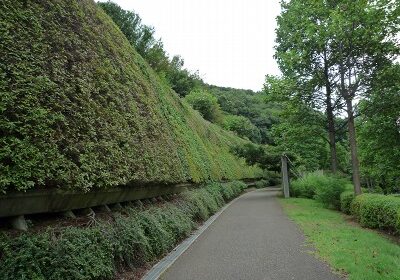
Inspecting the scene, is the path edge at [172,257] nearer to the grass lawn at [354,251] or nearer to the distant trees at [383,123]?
the grass lawn at [354,251]

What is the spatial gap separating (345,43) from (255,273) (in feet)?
39.0

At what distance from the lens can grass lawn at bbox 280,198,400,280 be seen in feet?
20.8

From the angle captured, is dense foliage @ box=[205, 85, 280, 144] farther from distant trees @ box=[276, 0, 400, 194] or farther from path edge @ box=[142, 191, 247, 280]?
path edge @ box=[142, 191, 247, 280]

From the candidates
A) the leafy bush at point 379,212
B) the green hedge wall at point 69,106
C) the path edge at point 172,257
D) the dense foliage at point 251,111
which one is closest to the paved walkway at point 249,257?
the path edge at point 172,257

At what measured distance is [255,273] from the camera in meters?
6.79

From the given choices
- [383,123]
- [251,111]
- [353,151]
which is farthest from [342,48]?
[251,111]

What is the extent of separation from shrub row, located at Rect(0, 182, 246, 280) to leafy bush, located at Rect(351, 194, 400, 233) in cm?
589

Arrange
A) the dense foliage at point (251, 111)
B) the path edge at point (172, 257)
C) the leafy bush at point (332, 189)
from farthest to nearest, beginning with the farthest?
the dense foliage at point (251, 111), the leafy bush at point (332, 189), the path edge at point (172, 257)

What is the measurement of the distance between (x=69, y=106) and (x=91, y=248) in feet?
7.46

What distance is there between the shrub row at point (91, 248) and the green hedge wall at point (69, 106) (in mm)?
692

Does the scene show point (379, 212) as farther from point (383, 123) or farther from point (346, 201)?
point (383, 123)

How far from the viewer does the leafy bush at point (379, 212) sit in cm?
1029

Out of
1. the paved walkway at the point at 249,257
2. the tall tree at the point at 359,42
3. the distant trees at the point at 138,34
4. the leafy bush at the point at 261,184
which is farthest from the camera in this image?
the leafy bush at the point at 261,184

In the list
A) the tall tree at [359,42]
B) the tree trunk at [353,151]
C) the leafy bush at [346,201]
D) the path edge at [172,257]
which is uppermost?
the tall tree at [359,42]
